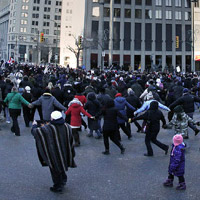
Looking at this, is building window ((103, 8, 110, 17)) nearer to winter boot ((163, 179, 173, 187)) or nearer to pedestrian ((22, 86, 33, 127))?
pedestrian ((22, 86, 33, 127))

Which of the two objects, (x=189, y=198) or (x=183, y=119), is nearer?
(x=189, y=198)

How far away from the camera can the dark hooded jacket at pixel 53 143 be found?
607 centimetres

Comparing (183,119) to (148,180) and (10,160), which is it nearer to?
(148,180)

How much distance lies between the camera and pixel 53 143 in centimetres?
608

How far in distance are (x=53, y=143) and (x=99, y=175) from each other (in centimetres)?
190

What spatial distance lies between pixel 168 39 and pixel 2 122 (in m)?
63.5

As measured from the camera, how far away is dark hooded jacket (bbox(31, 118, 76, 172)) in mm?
6070

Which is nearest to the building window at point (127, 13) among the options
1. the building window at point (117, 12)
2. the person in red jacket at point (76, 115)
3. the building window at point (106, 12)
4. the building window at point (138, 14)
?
the building window at point (117, 12)

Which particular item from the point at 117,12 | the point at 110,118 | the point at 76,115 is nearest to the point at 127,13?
the point at 117,12

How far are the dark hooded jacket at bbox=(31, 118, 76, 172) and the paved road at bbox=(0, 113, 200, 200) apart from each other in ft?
2.15

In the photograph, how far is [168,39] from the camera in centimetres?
7350

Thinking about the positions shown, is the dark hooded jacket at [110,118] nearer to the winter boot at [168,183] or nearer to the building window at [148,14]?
the winter boot at [168,183]

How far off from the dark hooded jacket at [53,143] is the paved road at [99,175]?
65cm

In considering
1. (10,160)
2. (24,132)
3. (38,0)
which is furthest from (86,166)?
(38,0)
